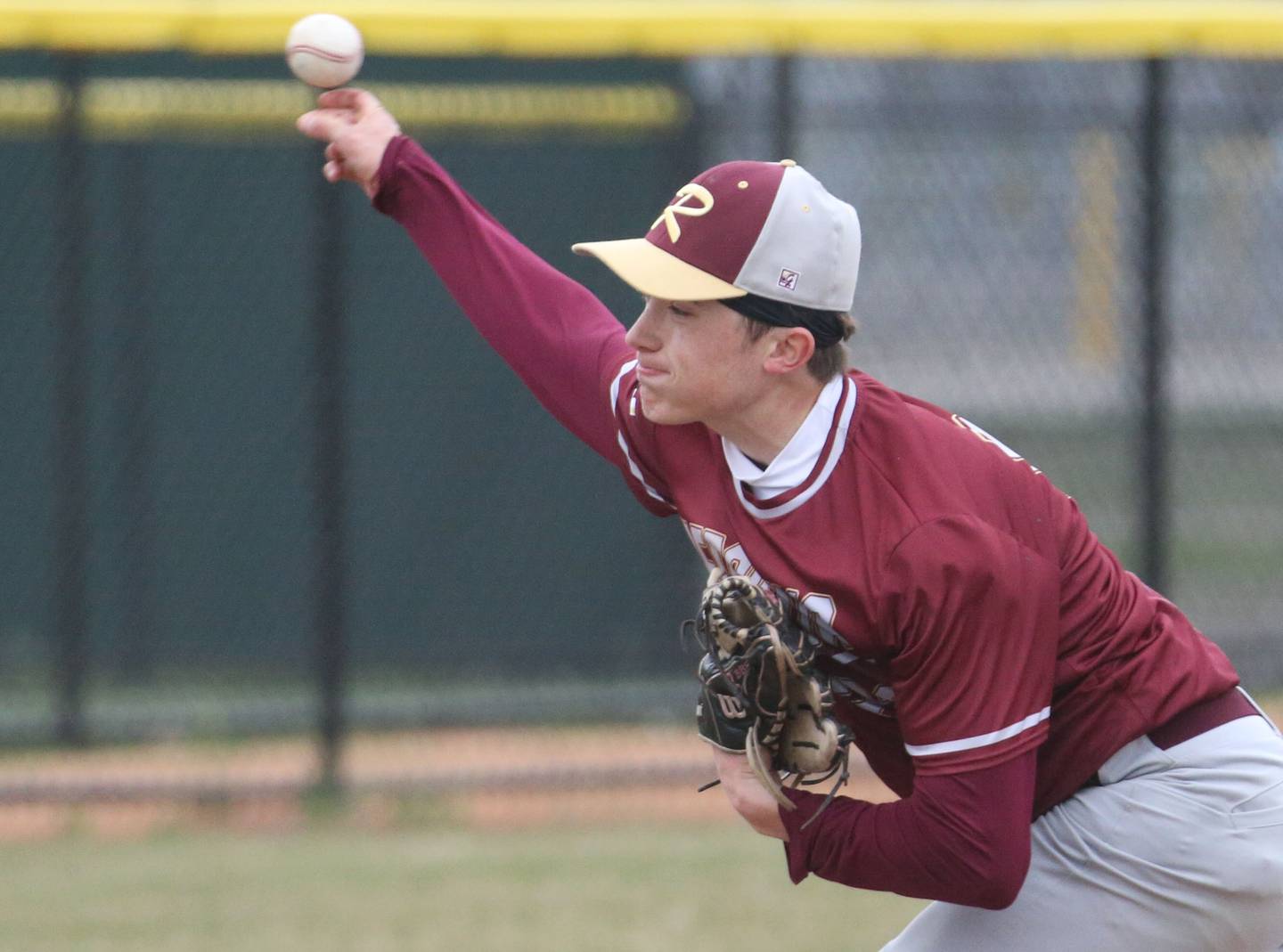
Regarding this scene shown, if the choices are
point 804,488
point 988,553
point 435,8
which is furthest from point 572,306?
point 435,8

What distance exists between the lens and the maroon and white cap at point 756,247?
8.64ft

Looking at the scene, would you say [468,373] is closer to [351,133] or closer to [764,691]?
[351,133]

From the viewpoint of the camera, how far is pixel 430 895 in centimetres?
538

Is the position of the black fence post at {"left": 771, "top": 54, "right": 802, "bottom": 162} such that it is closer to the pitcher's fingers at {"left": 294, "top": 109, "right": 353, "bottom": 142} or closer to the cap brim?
the pitcher's fingers at {"left": 294, "top": 109, "right": 353, "bottom": 142}

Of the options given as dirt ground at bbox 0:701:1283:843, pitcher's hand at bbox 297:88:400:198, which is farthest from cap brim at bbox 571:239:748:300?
dirt ground at bbox 0:701:1283:843

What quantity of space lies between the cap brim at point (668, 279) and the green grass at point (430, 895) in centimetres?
271

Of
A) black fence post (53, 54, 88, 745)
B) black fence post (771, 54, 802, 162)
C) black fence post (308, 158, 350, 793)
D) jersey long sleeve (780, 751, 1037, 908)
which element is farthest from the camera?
black fence post (771, 54, 802, 162)

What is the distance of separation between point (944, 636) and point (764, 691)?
0.94 ft

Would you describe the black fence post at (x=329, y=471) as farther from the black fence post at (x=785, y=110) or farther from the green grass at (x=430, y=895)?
the black fence post at (x=785, y=110)

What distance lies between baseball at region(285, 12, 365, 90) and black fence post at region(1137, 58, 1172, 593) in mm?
4348

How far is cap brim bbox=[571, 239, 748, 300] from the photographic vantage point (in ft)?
8.59

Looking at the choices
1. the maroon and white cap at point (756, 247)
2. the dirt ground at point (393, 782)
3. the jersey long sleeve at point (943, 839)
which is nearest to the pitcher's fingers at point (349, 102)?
the maroon and white cap at point (756, 247)

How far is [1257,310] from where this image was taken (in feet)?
23.7

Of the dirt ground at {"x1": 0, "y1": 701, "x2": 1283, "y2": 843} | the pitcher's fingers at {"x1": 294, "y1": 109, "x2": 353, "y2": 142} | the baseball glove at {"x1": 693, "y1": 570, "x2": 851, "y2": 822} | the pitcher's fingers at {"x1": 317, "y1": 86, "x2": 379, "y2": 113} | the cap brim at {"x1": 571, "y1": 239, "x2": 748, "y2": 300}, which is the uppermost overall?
the pitcher's fingers at {"x1": 317, "y1": 86, "x2": 379, "y2": 113}
